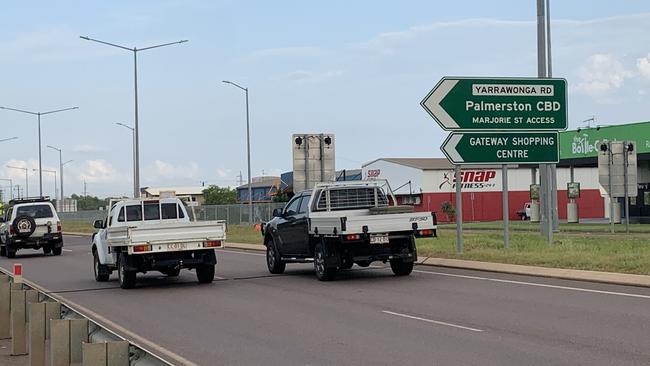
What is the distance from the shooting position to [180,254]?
19547mm

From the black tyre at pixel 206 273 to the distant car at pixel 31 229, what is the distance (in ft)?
52.9

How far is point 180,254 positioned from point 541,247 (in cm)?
1008

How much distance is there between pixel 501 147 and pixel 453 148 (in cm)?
136

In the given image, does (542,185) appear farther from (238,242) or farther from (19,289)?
(19,289)

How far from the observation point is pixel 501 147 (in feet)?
82.0

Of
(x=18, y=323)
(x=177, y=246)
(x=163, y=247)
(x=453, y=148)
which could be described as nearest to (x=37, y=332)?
(x=18, y=323)

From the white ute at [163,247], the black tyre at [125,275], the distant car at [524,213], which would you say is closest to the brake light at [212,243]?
the white ute at [163,247]

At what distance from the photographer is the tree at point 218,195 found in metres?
142

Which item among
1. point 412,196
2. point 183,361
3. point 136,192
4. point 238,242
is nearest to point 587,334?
point 183,361

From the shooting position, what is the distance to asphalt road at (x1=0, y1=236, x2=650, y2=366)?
10.2m

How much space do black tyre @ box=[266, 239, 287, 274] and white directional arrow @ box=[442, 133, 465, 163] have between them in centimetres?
557

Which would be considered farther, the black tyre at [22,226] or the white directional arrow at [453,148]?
the black tyre at [22,226]

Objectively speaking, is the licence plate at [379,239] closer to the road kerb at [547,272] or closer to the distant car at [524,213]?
the road kerb at [547,272]

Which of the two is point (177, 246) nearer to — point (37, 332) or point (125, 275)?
point (125, 275)
